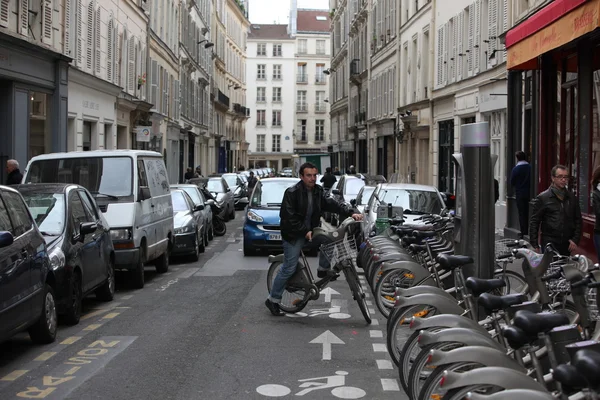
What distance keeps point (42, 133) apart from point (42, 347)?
47.6 feet

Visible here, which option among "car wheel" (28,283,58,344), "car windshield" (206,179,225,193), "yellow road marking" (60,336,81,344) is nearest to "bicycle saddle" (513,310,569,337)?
"car wheel" (28,283,58,344)

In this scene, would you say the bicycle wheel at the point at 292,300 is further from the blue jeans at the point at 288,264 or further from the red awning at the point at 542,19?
the red awning at the point at 542,19

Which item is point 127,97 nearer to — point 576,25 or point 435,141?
point 435,141

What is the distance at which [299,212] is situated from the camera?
1084cm

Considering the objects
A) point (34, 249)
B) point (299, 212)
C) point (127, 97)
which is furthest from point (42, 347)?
point (127, 97)

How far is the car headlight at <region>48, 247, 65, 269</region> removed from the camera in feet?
32.1

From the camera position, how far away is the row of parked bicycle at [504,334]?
438cm

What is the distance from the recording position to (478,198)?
9.15m

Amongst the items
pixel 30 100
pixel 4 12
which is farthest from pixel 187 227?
pixel 30 100

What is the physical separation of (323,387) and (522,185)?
12.8m

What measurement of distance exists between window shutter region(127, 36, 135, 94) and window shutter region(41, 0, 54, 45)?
10.4 meters

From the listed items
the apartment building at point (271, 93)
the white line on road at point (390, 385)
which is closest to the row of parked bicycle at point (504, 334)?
the white line on road at point (390, 385)

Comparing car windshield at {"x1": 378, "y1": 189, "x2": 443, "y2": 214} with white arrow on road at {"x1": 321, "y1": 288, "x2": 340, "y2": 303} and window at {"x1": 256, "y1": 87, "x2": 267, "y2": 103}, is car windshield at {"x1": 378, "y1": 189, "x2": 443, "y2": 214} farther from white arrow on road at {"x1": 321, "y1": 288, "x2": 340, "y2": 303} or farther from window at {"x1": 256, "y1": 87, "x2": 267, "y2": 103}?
window at {"x1": 256, "y1": 87, "x2": 267, "y2": 103}

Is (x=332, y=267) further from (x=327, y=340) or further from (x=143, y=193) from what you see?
(x=143, y=193)
